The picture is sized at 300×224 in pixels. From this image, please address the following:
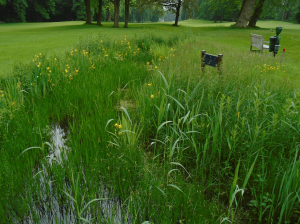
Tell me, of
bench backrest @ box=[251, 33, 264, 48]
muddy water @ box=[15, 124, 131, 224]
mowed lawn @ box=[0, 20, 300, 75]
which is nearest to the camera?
muddy water @ box=[15, 124, 131, 224]

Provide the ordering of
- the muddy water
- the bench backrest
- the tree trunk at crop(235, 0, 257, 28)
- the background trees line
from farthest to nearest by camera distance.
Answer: the background trees line < the tree trunk at crop(235, 0, 257, 28) < the bench backrest < the muddy water

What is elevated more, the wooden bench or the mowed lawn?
the wooden bench

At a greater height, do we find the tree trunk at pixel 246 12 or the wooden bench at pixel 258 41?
the tree trunk at pixel 246 12

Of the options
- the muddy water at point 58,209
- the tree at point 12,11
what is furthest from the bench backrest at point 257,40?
the tree at point 12,11

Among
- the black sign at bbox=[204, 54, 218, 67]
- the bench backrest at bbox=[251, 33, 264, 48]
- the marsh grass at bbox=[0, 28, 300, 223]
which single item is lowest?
the marsh grass at bbox=[0, 28, 300, 223]

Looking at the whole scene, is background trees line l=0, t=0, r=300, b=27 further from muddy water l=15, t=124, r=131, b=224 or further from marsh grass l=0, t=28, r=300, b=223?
muddy water l=15, t=124, r=131, b=224

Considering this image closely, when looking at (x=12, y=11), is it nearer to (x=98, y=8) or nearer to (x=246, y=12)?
(x=98, y=8)

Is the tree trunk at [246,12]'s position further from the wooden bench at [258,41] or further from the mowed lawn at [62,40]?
the wooden bench at [258,41]

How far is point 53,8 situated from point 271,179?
54.1m

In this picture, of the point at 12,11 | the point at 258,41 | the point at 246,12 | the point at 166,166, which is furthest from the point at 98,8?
the point at 166,166

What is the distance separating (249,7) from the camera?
869 inches

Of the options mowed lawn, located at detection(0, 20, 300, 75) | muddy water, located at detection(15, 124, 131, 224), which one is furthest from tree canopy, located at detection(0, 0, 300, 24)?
muddy water, located at detection(15, 124, 131, 224)

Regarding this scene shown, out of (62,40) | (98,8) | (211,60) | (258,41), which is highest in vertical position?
(98,8)

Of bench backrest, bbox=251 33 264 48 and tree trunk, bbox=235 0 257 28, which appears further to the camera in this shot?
tree trunk, bbox=235 0 257 28
